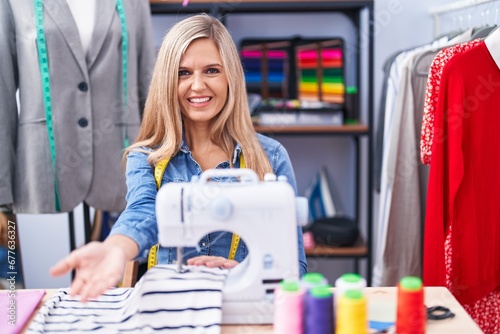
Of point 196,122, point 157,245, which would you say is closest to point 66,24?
point 196,122

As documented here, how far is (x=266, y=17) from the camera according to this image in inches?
119

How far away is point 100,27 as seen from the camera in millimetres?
2199

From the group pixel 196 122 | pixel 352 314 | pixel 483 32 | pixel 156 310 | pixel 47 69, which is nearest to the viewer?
pixel 352 314

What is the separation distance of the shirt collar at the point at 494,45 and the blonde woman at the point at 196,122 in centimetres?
69

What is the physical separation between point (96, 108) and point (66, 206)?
0.39 m

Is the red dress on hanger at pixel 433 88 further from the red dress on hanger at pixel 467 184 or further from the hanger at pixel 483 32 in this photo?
the hanger at pixel 483 32

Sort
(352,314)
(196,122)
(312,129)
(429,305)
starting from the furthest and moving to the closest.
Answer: (312,129), (196,122), (429,305), (352,314)

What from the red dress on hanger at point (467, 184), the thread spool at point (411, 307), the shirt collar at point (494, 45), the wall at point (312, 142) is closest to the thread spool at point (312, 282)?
the thread spool at point (411, 307)

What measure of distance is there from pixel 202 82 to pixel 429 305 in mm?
808

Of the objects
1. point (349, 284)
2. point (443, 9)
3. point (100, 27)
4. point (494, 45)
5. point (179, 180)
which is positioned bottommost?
point (349, 284)

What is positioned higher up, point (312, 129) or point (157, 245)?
point (312, 129)

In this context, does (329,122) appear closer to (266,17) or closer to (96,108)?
(266,17)

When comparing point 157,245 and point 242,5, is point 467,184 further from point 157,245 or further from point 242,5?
point 242,5

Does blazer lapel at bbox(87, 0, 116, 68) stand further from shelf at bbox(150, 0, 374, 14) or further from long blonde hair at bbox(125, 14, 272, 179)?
long blonde hair at bbox(125, 14, 272, 179)
